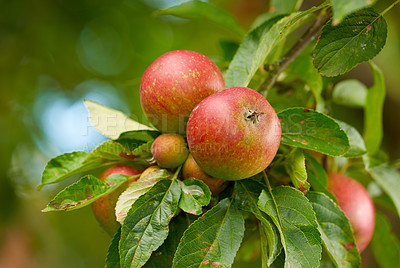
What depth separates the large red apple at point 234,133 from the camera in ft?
2.22

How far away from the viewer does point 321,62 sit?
27.5 inches

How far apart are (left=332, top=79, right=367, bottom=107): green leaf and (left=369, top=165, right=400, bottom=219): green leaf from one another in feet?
0.79

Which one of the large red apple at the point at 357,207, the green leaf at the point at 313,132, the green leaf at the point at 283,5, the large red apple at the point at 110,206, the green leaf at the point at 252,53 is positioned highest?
the green leaf at the point at 283,5

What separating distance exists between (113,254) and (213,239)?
226mm

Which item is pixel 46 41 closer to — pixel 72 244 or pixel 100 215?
pixel 72 244

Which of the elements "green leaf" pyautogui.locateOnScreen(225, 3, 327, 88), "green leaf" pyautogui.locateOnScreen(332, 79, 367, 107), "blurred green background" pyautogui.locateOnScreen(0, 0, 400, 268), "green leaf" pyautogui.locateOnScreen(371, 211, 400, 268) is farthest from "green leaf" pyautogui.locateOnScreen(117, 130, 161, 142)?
"blurred green background" pyautogui.locateOnScreen(0, 0, 400, 268)

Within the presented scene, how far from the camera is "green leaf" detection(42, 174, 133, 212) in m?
0.74

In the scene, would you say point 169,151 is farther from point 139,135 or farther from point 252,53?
point 252,53

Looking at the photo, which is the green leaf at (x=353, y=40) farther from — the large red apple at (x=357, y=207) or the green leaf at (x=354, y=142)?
the large red apple at (x=357, y=207)

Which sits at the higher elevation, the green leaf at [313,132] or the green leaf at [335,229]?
the green leaf at [313,132]

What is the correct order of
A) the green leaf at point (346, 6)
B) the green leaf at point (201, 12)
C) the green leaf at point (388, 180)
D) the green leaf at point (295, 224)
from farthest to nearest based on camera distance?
the green leaf at point (201, 12) < the green leaf at point (388, 180) < the green leaf at point (295, 224) < the green leaf at point (346, 6)

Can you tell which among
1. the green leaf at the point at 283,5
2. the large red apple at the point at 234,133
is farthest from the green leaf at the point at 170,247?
the green leaf at the point at 283,5

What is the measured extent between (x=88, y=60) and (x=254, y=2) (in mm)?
1340

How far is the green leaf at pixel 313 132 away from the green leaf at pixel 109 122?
1.18 ft
